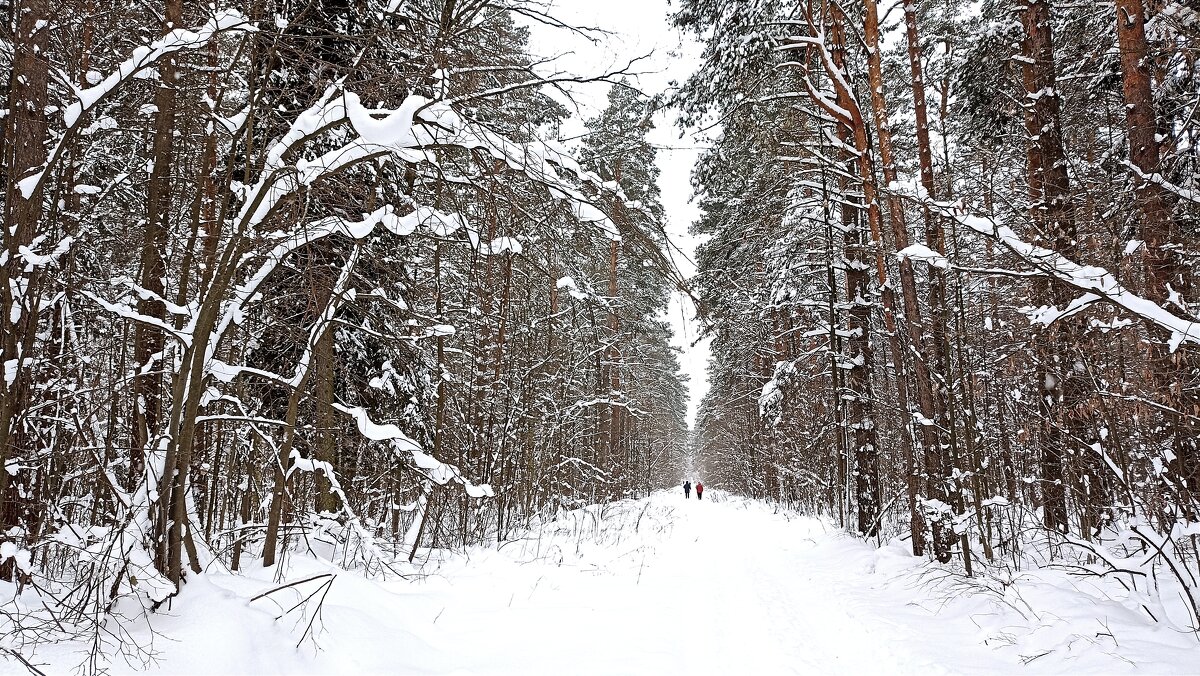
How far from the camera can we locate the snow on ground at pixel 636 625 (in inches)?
116

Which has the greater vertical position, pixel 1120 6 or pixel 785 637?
pixel 1120 6

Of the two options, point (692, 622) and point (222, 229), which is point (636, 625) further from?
point (222, 229)

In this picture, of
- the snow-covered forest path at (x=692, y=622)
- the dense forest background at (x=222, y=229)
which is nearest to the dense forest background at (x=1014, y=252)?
the dense forest background at (x=222, y=229)

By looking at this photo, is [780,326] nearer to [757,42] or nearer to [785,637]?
[757,42]

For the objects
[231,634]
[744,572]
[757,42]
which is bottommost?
[744,572]

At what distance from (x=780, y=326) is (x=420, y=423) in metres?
14.8

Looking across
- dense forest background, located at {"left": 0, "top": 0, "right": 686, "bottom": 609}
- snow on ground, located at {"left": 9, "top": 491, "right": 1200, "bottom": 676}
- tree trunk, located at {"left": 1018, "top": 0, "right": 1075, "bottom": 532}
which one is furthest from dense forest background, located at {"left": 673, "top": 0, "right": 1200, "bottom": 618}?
dense forest background, located at {"left": 0, "top": 0, "right": 686, "bottom": 609}

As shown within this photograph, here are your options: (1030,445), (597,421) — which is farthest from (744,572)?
(597,421)

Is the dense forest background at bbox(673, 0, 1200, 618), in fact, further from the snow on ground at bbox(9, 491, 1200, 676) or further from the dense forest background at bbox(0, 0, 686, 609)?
the dense forest background at bbox(0, 0, 686, 609)

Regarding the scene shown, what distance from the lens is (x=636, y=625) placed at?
15.5 ft

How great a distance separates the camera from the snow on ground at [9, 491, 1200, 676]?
9.67ft

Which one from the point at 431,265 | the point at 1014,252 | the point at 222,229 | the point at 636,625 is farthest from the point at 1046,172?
the point at 222,229

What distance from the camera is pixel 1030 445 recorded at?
23.3 ft

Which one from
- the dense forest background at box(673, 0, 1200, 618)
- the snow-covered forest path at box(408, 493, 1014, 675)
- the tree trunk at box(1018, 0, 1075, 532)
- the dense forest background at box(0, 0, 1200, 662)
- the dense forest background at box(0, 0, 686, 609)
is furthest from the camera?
the tree trunk at box(1018, 0, 1075, 532)
